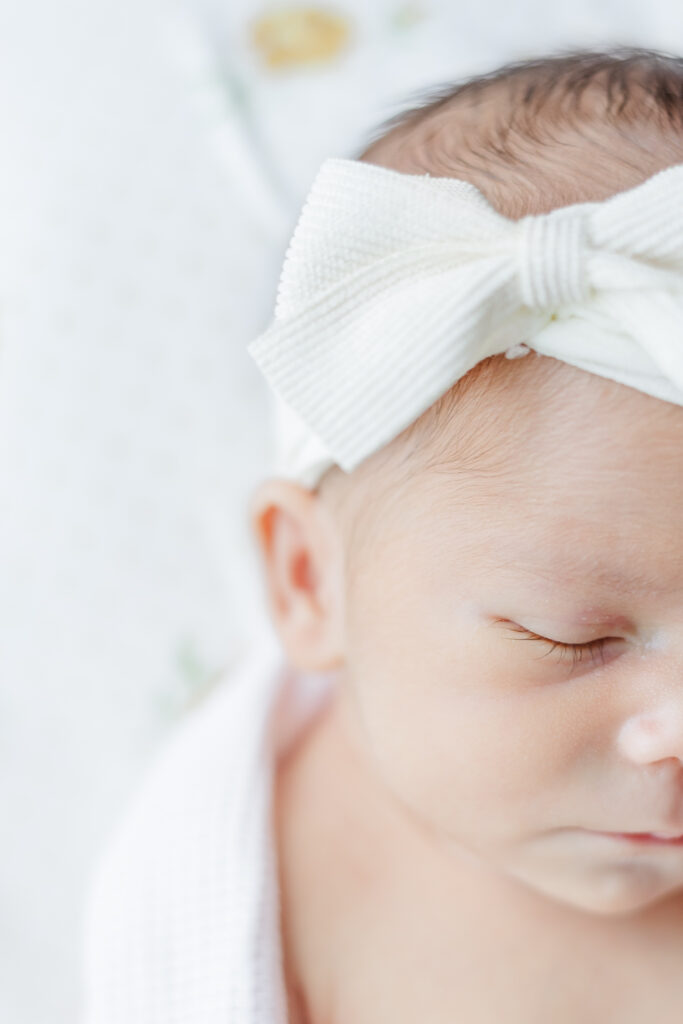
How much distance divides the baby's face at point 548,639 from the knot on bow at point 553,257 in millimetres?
74

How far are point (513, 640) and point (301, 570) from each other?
1.00ft

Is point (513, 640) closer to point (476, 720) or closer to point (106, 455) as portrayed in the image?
point (476, 720)

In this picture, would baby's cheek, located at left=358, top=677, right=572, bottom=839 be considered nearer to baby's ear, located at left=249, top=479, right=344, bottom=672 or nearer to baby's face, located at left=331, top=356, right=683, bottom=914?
baby's face, located at left=331, top=356, right=683, bottom=914

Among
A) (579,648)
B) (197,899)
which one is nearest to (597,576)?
(579,648)

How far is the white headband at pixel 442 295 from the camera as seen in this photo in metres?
0.84

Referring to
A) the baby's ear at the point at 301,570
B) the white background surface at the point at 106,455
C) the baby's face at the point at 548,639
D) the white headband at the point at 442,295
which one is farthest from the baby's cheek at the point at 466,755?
the white background surface at the point at 106,455

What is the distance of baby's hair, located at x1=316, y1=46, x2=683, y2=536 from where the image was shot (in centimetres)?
93

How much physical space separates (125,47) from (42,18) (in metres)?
0.13

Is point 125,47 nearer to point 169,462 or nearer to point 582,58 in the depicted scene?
point 169,462

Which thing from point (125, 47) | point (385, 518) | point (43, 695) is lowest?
point (43, 695)

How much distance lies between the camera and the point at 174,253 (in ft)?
5.45

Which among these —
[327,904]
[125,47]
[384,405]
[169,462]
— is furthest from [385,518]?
[125,47]

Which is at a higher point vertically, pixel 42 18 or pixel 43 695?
pixel 42 18

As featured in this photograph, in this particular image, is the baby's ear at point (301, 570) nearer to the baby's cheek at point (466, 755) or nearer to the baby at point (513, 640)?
the baby at point (513, 640)
